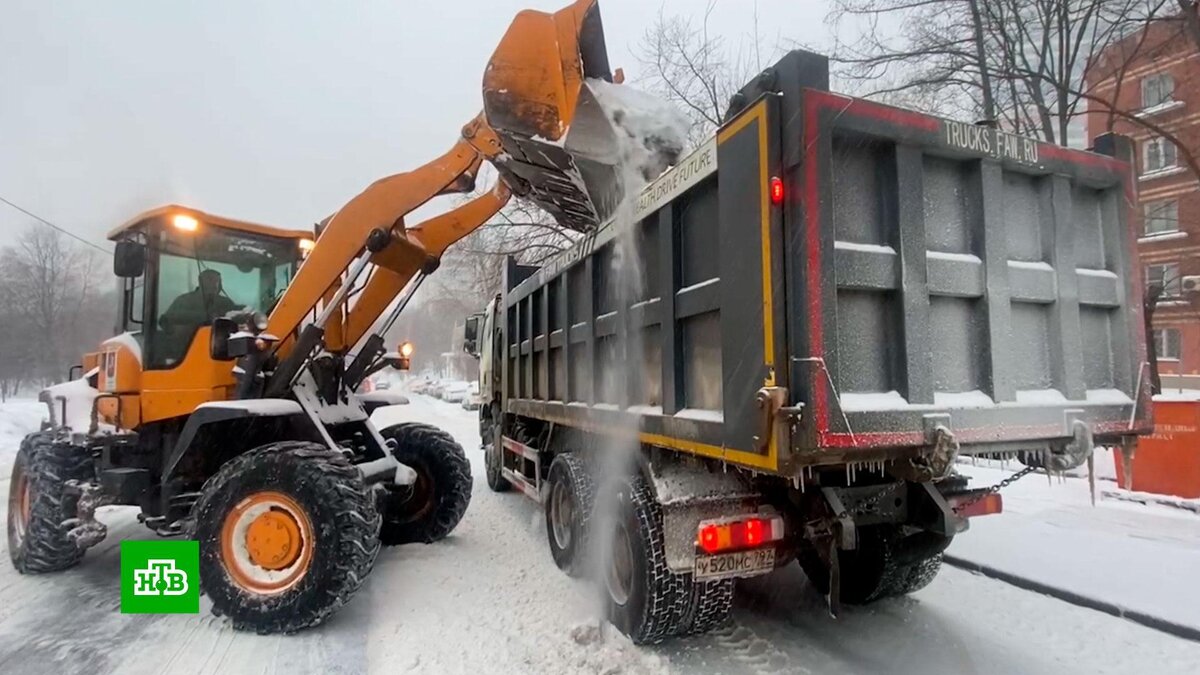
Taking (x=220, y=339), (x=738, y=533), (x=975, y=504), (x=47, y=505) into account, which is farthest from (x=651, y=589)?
Result: (x=47, y=505)

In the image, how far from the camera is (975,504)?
3.90 metres

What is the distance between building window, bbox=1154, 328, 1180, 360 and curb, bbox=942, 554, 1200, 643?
27979 millimetres

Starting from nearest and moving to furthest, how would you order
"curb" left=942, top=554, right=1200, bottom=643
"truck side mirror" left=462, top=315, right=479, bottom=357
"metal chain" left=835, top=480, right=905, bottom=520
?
"metal chain" left=835, top=480, right=905, bottom=520, "curb" left=942, top=554, right=1200, bottom=643, "truck side mirror" left=462, top=315, right=479, bottom=357

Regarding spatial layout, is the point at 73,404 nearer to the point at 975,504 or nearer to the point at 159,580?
the point at 159,580

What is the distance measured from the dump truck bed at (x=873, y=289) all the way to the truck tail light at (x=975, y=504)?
1.69 feet

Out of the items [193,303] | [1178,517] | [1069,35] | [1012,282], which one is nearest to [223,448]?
[193,303]

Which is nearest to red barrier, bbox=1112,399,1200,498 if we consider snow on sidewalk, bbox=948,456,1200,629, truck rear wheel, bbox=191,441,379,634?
snow on sidewalk, bbox=948,456,1200,629

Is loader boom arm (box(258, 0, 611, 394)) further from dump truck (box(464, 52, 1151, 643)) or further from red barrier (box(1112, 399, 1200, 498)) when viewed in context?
red barrier (box(1112, 399, 1200, 498))

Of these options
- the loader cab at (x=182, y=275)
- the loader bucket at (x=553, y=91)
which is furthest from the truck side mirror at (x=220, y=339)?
the loader bucket at (x=553, y=91)

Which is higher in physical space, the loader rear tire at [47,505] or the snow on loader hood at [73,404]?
the snow on loader hood at [73,404]

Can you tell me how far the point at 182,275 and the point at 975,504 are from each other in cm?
609

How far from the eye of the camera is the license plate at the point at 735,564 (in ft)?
11.5

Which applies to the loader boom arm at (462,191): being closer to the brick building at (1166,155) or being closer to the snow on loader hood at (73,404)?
the snow on loader hood at (73,404)

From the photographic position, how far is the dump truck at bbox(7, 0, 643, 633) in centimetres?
439
